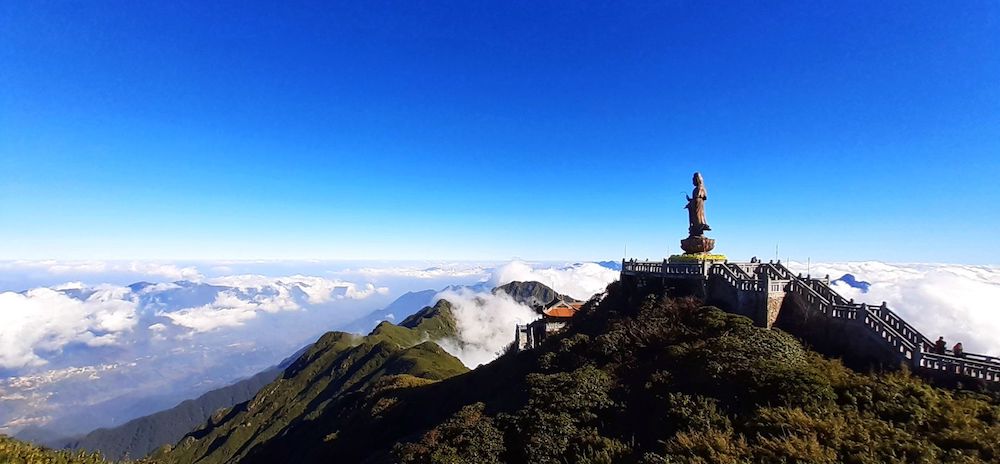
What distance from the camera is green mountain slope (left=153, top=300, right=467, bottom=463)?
11406 cm

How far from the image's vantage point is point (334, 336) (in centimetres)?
18938

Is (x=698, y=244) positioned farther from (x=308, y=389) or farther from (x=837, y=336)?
(x=308, y=389)

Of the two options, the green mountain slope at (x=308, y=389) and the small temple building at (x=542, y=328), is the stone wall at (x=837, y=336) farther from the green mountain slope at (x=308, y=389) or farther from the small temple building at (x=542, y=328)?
the green mountain slope at (x=308, y=389)

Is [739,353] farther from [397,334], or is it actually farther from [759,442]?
[397,334]

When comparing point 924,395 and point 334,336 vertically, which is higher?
point 924,395

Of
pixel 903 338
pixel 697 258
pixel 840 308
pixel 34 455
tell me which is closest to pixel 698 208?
pixel 697 258

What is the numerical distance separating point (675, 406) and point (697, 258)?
15.5 m

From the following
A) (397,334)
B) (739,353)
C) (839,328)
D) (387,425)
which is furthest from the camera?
(397,334)

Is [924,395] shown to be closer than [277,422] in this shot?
Yes

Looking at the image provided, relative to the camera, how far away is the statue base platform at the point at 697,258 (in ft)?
105

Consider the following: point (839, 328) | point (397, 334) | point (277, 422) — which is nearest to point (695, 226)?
point (839, 328)

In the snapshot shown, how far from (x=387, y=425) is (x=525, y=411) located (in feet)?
64.2

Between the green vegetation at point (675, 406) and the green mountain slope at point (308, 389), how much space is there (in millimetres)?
68541

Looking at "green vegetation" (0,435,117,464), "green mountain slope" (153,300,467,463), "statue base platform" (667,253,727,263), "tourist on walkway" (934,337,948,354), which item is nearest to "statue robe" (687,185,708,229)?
"statue base platform" (667,253,727,263)
